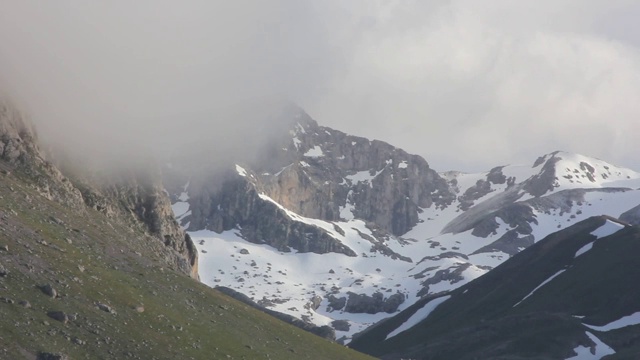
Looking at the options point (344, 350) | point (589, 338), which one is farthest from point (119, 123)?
point (589, 338)

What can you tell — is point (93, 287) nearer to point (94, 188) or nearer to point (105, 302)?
point (105, 302)

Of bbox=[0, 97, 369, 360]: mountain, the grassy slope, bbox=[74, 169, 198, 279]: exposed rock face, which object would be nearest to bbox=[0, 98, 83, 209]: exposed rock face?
bbox=[0, 97, 369, 360]: mountain

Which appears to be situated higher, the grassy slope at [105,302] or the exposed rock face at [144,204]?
the exposed rock face at [144,204]

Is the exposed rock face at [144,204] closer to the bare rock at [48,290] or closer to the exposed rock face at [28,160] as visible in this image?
the exposed rock face at [28,160]

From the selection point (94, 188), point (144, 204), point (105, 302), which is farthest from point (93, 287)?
point (144, 204)

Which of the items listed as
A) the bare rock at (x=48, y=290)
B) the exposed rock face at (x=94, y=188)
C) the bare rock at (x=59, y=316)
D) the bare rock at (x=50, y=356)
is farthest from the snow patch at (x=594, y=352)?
the bare rock at (x=50, y=356)

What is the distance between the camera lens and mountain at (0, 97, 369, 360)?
7244 cm

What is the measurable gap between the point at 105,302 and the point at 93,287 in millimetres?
2678

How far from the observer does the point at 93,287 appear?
83.7 m

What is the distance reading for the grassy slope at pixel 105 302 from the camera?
7156cm

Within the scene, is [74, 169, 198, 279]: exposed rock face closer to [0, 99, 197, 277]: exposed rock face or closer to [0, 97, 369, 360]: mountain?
[0, 99, 197, 277]: exposed rock face

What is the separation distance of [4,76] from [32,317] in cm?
6847

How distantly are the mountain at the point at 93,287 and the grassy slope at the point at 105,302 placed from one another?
0.44 feet

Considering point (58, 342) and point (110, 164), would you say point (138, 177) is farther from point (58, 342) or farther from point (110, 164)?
point (58, 342)
